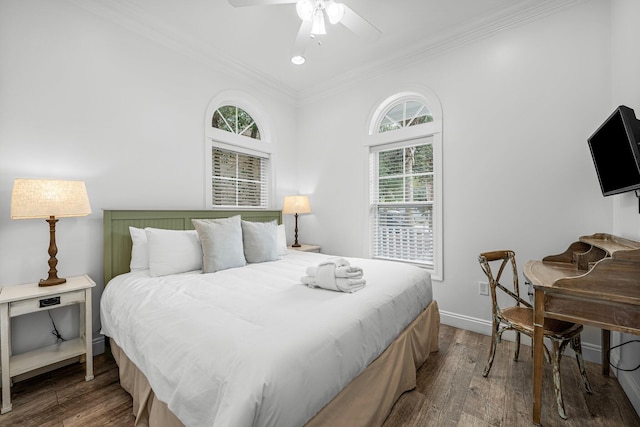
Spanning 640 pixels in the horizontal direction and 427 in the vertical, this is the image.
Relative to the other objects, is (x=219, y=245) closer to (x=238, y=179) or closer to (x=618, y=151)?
(x=238, y=179)

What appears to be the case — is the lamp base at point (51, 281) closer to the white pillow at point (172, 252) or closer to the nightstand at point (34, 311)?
the nightstand at point (34, 311)

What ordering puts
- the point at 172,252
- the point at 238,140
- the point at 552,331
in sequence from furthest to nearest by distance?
the point at 238,140 → the point at 172,252 → the point at 552,331

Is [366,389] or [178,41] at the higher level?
[178,41]

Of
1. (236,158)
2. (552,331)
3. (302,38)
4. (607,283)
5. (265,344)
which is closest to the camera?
(265,344)

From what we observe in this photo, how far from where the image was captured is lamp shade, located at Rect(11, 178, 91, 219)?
182cm

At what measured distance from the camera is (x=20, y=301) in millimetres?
1752

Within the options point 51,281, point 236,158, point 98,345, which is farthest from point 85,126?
point 98,345

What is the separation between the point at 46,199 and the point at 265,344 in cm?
194

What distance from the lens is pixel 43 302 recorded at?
72.4 inches

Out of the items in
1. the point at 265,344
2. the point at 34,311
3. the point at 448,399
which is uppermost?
the point at 265,344

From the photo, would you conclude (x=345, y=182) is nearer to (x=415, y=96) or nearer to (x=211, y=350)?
(x=415, y=96)

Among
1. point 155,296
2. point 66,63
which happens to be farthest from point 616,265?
point 66,63

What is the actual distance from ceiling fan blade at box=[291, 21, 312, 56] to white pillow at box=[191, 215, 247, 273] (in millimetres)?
1592

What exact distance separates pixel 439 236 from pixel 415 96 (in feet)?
5.39
